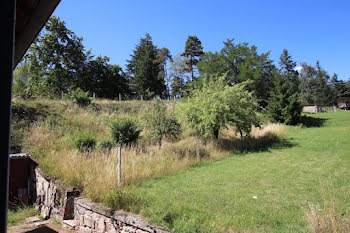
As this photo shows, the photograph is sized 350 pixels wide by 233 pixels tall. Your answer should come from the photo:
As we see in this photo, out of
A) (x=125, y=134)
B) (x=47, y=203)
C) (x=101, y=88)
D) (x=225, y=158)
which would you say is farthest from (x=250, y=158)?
(x=101, y=88)

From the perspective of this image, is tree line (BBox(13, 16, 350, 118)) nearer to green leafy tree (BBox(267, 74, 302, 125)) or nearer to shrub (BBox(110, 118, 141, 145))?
green leafy tree (BBox(267, 74, 302, 125))

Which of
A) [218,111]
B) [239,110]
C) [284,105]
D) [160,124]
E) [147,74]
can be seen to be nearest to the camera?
[160,124]

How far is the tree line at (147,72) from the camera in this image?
27594mm

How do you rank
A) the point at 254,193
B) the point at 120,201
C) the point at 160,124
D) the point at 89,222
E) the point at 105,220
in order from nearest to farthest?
the point at 105,220, the point at 120,201, the point at 89,222, the point at 254,193, the point at 160,124

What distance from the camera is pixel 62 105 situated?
1752 cm

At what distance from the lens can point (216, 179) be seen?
7598mm

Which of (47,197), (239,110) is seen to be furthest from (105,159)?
(239,110)

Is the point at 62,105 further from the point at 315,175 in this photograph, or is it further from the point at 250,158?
the point at 315,175

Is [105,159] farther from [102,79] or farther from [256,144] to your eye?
[102,79]

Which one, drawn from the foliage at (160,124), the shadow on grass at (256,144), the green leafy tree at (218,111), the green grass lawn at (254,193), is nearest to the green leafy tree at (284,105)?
the shadow on grass at (256,144)

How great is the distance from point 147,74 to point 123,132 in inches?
1102

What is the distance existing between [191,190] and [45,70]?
3139 cm

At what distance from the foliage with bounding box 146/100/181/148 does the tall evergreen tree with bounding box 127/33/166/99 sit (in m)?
23.3

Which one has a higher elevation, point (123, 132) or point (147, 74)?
point (147, 74)
